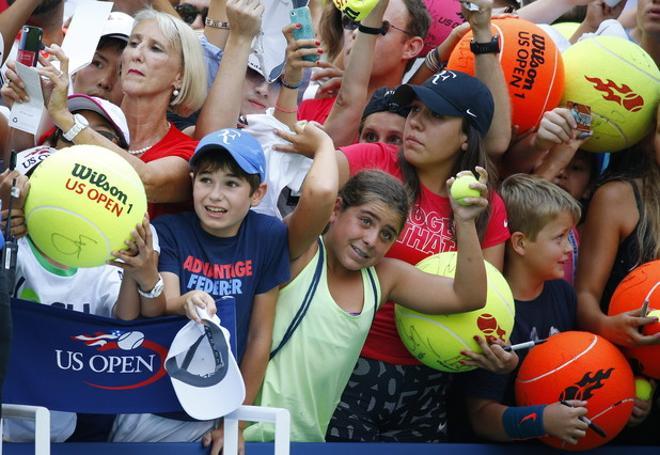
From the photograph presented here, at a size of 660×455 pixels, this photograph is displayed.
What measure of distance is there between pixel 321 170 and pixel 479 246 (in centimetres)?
77

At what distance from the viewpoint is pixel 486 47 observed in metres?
6.18

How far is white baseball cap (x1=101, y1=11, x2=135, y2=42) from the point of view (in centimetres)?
619

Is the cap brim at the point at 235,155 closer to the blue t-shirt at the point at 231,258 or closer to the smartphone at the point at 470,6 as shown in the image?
the blue t-shirt at the point at 231,258

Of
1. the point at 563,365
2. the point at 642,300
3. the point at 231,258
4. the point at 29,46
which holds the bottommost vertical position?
the point at 563,365

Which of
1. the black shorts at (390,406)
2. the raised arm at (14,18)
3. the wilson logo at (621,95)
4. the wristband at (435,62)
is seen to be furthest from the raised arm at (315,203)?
the raised arm at (14,18)

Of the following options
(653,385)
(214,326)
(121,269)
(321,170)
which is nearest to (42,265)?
(121,269)

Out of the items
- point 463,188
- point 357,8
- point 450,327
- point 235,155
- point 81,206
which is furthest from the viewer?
point 357,8

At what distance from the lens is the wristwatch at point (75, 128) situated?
201 inches

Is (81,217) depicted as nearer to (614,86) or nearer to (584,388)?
(584,388)

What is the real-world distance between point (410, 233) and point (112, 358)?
1.63m

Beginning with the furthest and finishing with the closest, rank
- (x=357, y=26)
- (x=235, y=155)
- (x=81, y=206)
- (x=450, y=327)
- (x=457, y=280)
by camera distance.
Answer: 1. (x=357, y=26)
2. (x=450, y=327)
3. (x=457, y=280)
4. (x=235, y=155)
5. (x=81, y=206)

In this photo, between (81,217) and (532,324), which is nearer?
(81,217)

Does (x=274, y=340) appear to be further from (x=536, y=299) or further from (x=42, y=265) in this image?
(x=536, y=299)

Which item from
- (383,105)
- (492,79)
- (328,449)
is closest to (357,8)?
(383,105)
